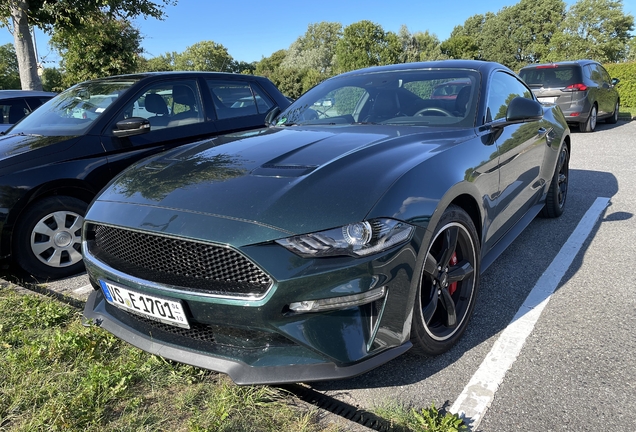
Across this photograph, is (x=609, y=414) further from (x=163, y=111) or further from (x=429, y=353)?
(x=163, y=111)

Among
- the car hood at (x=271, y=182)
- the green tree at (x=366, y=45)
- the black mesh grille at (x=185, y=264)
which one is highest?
the green tree at (x=366, y=45)

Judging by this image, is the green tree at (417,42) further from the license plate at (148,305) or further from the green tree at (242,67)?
the license plate at (148,305)

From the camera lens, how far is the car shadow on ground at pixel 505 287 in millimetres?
2266

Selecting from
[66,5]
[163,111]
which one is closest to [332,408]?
[163,111]

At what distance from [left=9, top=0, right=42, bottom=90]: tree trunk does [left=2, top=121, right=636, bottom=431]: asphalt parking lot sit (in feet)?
29.3

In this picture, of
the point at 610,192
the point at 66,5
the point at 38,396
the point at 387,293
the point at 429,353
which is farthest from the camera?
the point at 66,5

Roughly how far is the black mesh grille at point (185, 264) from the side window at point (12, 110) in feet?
20.3

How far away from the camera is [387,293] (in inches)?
74.4

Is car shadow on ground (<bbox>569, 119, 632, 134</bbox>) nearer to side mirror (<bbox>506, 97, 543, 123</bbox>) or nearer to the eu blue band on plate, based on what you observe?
side mirror (<bbox>506, 97, 543, 123</bbox>)

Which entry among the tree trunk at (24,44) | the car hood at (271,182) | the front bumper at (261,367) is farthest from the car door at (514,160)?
the tree trunk at (24,44)

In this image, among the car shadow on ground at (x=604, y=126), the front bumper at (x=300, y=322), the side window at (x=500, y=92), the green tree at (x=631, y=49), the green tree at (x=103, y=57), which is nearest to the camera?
the front bumper at (x=300, y=322)

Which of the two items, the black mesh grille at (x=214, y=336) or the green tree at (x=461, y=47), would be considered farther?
the green tree at (x=461, y=47)

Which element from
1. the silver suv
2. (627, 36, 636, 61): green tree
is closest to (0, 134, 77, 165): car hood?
the silver suv

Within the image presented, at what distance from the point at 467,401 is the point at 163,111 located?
12.2ft
